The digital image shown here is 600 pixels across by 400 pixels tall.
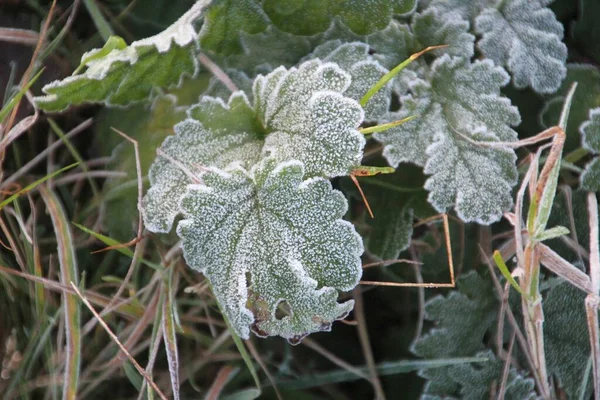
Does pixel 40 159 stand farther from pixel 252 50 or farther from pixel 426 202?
pixel 426 202

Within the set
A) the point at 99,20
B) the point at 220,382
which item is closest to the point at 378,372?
the point at 220,382

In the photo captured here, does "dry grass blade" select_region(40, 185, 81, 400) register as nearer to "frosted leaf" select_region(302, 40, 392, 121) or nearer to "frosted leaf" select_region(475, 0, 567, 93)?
"frosted leaf" select_region(302, 40, 392, 121)

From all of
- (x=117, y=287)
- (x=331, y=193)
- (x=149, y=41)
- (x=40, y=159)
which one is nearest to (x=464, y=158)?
(x=331, y=193)

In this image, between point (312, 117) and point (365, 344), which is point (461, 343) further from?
point (312, 117)

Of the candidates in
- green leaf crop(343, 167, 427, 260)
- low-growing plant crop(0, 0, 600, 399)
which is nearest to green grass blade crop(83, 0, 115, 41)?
low-growing plant crop(0, 0, 600, 399)

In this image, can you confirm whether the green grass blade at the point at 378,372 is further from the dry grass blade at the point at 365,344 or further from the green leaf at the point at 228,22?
the green leaf at the point at 228,22

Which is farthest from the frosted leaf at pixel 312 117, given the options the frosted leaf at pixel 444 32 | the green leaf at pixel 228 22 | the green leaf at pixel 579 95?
the green leaf at pixel 579 95
